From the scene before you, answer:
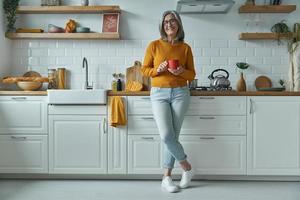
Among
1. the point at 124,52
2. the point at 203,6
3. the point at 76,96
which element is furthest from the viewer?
the point at 124,52

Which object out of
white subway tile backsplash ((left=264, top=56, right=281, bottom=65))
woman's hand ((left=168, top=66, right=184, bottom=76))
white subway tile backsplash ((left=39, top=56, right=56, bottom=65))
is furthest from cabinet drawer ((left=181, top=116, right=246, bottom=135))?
white subway tile backsplash ((left=39, top=56, right=56, bottom=65))

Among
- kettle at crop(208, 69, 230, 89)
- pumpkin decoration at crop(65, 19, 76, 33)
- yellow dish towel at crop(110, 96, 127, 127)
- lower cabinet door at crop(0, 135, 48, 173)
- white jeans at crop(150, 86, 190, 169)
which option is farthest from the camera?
pumpkin decoration at crop(65, 19, 76, 33)

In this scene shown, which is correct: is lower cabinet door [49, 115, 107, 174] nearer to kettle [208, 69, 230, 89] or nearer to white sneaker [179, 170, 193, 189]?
white sneaker [179, 170, 193, 189]

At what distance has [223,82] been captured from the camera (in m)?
4.34

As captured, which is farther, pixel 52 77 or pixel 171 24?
pixel 52 77

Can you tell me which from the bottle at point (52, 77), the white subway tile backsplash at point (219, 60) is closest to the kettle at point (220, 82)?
the white subway tile backsplash at point (219, 60)

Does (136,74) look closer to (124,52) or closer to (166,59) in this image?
(124,52)

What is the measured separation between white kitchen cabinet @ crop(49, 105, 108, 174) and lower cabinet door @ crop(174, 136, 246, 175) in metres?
0.77

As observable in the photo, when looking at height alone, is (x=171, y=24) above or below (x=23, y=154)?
above

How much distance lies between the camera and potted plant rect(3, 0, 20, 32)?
4.63m

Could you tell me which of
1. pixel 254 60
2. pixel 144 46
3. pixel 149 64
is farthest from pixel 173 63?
pixel 254 60

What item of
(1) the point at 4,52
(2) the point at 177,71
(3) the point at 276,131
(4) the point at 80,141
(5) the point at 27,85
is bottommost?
(4) the point at 80,141

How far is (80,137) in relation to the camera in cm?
410

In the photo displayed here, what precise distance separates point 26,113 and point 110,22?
54.5 inches
